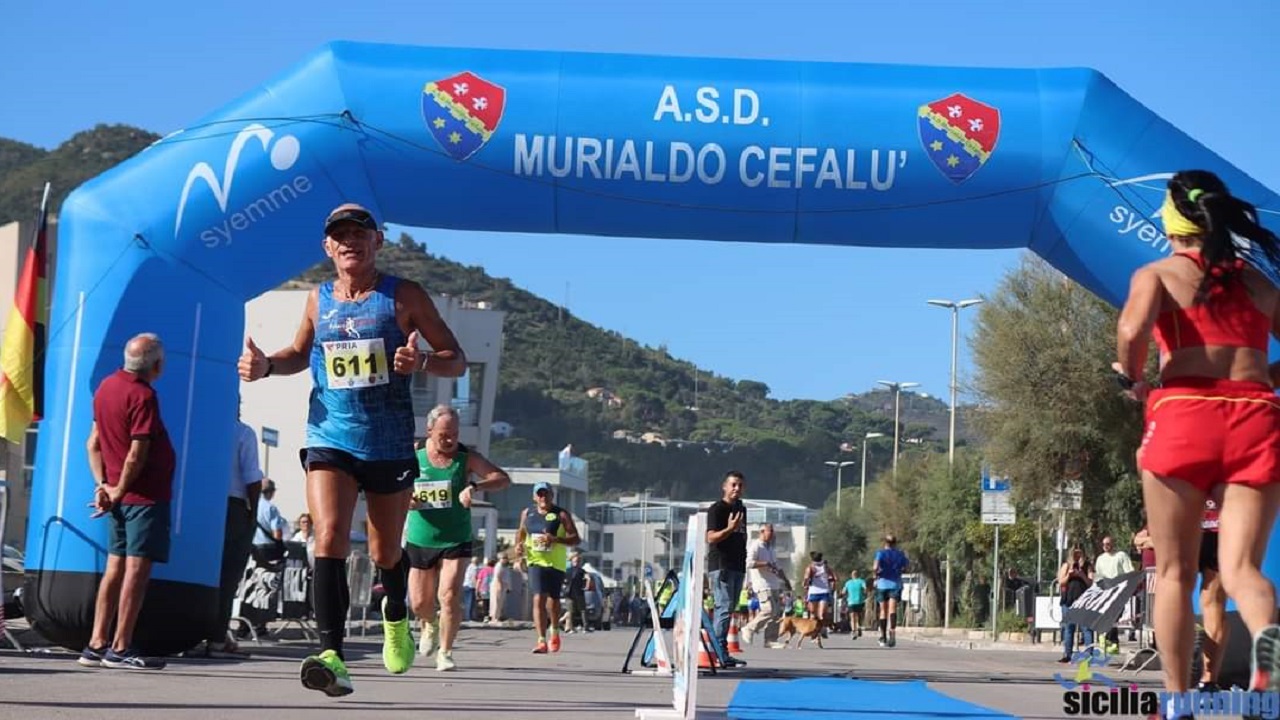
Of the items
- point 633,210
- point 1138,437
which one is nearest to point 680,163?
point 633,210

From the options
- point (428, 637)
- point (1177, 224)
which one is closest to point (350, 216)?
point (1177, 224)

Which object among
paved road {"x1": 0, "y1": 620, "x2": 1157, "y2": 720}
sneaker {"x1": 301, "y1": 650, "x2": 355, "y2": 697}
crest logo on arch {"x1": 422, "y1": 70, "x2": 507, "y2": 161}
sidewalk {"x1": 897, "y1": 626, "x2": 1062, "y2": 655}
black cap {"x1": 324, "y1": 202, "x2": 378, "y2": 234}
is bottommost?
paved road {"x1": 0, "y1": 620, "x2": 1157, "y2": 720}

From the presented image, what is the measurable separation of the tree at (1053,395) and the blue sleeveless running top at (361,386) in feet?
87.5

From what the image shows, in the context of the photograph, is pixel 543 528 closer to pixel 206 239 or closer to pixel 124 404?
pixel 206 239

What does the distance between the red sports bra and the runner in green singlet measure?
6.63 m

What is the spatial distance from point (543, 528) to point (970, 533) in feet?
113

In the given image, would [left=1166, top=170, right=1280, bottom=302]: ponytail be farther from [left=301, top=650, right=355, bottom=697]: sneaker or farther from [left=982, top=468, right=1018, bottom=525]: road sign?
[left=982, top=468, right=1018, bottom=525]: road sign

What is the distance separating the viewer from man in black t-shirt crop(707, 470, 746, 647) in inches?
655

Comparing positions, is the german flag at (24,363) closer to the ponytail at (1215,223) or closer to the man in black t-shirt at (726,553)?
the man in black t-shirt at (726,553)

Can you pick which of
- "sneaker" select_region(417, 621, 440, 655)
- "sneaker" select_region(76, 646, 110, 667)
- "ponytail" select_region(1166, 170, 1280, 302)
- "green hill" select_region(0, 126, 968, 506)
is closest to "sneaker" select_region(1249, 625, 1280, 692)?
"ponytail" select_region(1166, 170, 1280, 302)

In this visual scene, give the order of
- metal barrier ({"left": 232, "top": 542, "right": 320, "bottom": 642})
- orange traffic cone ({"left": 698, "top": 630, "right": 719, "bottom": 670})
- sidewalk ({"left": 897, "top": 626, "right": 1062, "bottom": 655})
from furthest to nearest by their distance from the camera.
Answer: sidewalk ({"left": 897, "top": 626, "right": 1062, "bottom": 655}) < metal barrier ({"left": 232, "top": 542, "right": 320, "bottom": 642}) < orange traffic cone ({"left": 698, "top": 630, "right": 719, "bottom": 670})

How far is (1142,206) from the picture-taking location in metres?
13.6

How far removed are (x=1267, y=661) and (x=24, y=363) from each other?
9961mm

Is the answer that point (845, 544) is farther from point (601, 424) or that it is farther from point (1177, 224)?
point (1177, 224)
